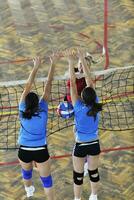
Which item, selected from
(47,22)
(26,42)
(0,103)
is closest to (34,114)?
(0,103)

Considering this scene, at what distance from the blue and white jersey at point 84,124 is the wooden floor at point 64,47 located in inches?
56.7

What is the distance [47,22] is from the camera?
13.5 m

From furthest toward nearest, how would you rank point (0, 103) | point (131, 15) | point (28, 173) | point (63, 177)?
point (131, 15)
point (0, 103)
point (63, 177)
point (28, 173)

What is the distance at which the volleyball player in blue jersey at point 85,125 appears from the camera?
7.25m

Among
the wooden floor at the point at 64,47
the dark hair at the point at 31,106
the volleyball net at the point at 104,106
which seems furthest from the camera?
the volleyball net at the point at 104,106

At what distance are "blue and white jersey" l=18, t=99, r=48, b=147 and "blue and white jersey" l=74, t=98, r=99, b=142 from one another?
0.49 metres

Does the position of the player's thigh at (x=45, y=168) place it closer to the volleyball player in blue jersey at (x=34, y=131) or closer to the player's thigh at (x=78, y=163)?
the volleyball player in blue jersey at (x=34, y=131)

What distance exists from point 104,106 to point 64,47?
256 centimetres

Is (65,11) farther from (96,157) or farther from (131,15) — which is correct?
(96,157)

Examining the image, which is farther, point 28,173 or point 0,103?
point 0,103

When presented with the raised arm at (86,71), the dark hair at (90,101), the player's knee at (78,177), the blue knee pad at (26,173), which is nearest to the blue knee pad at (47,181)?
the blue knee pad at (26,173)

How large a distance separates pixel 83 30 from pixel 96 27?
0.38m

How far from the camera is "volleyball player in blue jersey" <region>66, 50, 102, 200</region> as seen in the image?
285 inches

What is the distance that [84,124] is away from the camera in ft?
24.4
